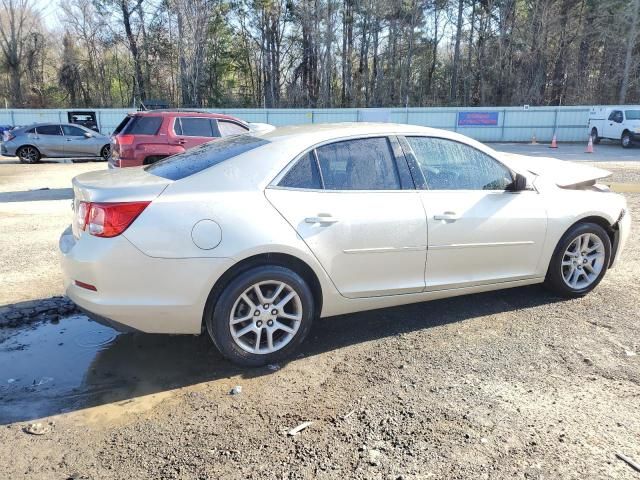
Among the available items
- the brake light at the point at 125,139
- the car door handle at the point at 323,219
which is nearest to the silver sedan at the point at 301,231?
the car door handle at the point at 323,219

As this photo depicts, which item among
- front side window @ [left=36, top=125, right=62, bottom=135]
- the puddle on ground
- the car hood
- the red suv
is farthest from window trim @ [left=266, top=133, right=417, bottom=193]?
front side window @ [left=36, top=125, right=62, bottom=135]

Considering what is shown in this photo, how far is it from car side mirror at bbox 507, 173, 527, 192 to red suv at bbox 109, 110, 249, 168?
262 inches

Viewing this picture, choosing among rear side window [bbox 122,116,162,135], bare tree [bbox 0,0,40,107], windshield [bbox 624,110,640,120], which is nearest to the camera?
rear side window [bbox 122,116,162,135]

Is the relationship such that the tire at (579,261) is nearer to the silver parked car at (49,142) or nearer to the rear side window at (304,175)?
the rear side window at (304,175)

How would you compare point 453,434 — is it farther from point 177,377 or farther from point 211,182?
point 211,182

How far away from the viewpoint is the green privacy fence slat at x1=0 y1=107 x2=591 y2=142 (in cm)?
2761

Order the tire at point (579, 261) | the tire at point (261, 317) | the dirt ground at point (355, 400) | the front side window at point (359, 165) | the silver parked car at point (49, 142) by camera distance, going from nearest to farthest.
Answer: the dirt ground at point (355, 400), the tire at point (261, 317), the front side window at point (359, 165), the tire at point (579, 261), the silver parked car at point (49, 142)

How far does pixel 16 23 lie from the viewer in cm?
4034

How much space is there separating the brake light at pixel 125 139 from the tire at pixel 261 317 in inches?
305

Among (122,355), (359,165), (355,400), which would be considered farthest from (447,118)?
(355,400)

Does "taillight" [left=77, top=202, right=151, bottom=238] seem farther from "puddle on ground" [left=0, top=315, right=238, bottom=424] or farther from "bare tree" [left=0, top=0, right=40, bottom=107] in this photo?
"bare tree" [left=0, top=0, right=40, bottom=107]

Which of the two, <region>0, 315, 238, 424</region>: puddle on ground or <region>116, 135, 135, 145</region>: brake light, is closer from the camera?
<region>0, 315, 238, 424</region>: puddle on ground

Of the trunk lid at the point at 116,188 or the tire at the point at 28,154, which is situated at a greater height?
the trunk lid at the point at 116,188

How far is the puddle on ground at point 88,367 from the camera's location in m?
3.27
